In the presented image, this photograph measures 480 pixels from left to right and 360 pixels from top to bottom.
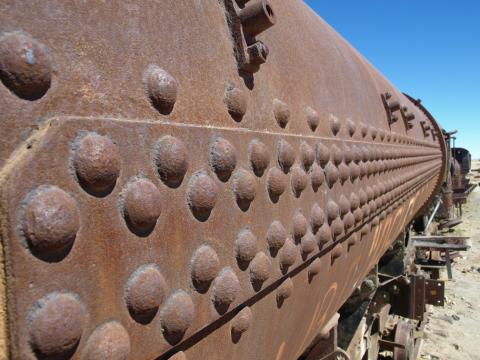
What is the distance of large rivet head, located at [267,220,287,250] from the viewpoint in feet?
3.18

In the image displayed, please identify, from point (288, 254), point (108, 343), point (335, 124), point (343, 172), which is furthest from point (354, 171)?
point (108, 343)

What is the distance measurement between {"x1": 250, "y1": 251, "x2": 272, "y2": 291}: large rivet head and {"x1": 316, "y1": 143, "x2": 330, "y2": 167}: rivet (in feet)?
1.33

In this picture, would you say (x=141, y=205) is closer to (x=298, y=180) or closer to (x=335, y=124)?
(x=298, y=180)

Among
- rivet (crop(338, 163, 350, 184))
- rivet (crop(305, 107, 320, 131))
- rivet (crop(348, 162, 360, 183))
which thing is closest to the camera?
rivet (crop(305, 107, 320, 131))

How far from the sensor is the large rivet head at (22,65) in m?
0.47

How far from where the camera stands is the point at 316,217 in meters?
1.21

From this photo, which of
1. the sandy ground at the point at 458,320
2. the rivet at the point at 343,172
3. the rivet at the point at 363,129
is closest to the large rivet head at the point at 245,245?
the rivet at the point at 343,172

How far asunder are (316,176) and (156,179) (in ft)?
2.18

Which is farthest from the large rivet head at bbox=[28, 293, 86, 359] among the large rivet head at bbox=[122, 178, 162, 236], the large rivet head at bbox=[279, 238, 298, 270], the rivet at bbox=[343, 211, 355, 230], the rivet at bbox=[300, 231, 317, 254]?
the rivet at bbox=[343, 211, 355, 230]

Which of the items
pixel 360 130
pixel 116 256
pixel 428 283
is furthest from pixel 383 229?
pixel 428 283

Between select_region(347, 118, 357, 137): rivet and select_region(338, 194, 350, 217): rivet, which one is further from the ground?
select_region(347, 118, 357, 137): rivet

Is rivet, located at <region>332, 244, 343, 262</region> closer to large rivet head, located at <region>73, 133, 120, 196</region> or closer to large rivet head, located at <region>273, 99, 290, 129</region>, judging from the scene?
large rivet head, located at <region>273, 99, 290, 129</region>

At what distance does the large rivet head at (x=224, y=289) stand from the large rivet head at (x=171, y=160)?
9.6 inches

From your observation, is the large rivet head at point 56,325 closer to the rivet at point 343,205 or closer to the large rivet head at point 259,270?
the large rivet head at point 259,270
